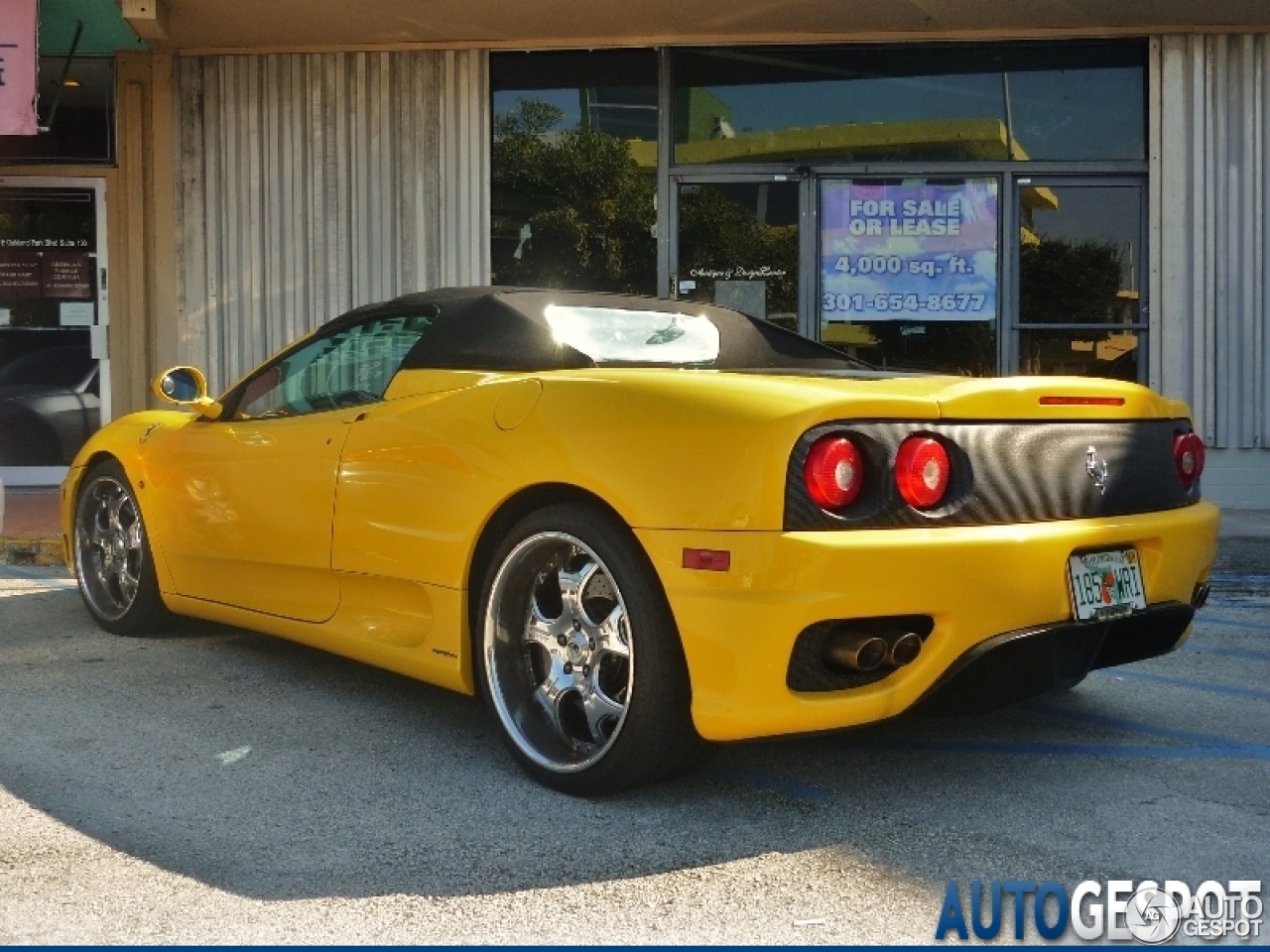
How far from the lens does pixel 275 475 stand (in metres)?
4.68

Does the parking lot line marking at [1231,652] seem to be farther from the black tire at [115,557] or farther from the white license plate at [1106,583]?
the black tire at [115,557]

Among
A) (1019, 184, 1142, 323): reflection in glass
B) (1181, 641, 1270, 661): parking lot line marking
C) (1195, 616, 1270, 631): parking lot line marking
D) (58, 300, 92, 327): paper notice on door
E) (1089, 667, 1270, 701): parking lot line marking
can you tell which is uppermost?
(1019, 184, 1142, 323): reflection in glass

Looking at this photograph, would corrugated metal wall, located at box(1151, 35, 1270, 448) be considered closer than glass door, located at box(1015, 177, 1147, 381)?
Yes

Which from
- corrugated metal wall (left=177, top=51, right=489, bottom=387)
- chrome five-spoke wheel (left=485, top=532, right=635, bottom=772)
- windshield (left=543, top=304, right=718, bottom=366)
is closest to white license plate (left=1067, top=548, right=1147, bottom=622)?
chrome five-spoke wheel (left=485, top=532, right=635, bottom=772)

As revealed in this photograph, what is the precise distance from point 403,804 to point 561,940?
3.06ft

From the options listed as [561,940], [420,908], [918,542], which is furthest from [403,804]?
[918,542]

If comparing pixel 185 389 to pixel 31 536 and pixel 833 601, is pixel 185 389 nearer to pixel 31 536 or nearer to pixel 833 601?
pixel 31 536

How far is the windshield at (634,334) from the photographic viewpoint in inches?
169

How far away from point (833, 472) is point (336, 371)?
85.1 inches

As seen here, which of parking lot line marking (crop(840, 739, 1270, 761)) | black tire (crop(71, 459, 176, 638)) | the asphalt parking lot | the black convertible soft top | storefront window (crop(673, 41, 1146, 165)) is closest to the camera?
the asphalt parking lot

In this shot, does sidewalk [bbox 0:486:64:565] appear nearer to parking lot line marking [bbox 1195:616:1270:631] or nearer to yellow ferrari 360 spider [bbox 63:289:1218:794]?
yellow ferrari 360 spider [bbox 63:289:1218:794]

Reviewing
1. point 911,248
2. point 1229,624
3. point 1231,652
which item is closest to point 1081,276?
point 911,248

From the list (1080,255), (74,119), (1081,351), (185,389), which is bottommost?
(185,389)

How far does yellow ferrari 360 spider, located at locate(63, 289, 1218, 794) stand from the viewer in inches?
127
